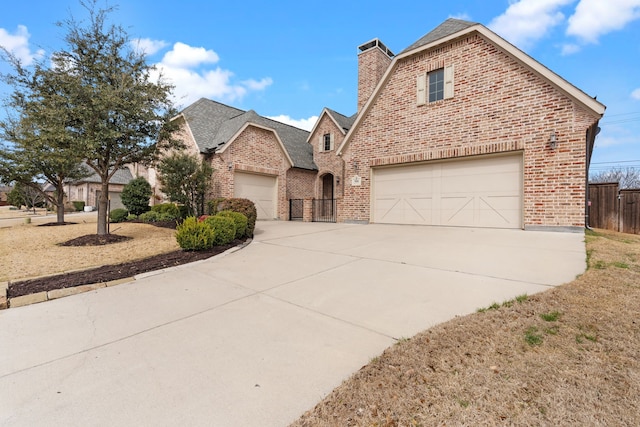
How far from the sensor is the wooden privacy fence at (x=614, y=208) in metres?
11.5

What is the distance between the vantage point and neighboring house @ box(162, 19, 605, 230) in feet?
26.8

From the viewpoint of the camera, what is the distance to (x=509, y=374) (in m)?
1.95

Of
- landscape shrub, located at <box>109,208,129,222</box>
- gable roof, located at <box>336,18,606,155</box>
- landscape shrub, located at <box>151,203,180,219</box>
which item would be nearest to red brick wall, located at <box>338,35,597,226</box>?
gable roof, located at <box>336,18,606,155</box>

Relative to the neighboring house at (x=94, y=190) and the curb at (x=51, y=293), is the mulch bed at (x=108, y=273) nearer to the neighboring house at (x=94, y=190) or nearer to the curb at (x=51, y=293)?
the curb at (x=51, y=293)

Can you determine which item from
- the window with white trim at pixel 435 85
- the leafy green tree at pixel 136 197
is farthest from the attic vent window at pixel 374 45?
the leafy green tree at pixel 136 197

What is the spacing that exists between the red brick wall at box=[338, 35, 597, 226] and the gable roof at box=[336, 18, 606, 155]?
0.17 m

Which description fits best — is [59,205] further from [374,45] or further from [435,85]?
[374,45]

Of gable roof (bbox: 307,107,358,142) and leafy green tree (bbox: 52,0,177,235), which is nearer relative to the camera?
leafy green tree (bbox: 52,0,177,235)

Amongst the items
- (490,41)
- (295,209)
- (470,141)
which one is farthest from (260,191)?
(490,41)

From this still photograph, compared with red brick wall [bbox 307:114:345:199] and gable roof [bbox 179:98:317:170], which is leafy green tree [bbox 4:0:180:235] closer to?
gable roof [bbox 179:98:317:170]

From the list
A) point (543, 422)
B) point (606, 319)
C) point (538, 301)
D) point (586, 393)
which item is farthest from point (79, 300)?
point (606, 319)

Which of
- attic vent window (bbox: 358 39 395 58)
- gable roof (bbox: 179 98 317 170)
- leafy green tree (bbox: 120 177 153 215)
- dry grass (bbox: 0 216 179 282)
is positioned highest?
A: attic vent window (bbox: 358 39 395 58)

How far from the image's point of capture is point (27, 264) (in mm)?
5461

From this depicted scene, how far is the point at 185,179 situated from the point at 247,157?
3437mm
